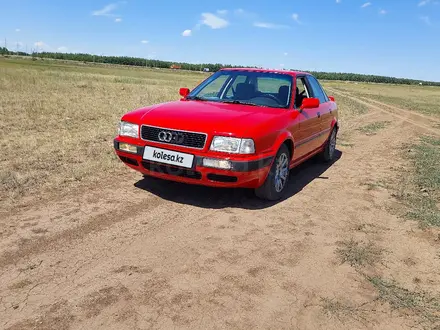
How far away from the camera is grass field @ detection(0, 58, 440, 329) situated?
8.53 feet

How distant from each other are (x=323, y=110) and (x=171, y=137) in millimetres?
3239

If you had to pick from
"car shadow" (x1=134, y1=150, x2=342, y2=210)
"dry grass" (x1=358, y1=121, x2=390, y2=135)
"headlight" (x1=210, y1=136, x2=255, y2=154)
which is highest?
"headlight" (x1=210, y1=136, x2=255, y2=154)

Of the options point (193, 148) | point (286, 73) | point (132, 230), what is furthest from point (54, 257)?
point (286, 73)

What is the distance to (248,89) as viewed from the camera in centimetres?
548

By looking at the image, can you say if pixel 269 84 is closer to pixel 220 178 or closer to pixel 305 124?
pixel 305 124

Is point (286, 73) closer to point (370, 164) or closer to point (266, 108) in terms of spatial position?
point (266, 108)

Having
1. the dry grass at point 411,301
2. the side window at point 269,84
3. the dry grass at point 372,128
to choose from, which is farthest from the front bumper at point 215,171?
the dry grass at point 372,128

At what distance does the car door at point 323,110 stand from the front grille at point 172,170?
2.86 m

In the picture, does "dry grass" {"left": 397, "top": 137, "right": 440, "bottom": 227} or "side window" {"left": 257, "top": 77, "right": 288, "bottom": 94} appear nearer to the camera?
"dry grass" {"left": 397, "top": 137, "right": 440, "bottom": 227}

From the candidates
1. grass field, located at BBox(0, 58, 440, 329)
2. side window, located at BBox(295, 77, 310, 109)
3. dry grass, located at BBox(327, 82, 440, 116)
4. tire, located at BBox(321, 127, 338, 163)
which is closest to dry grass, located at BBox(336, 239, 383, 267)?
grass field, located at BBox(0, 58, 440, 329)

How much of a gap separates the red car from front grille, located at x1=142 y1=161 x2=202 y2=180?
1 centimetres

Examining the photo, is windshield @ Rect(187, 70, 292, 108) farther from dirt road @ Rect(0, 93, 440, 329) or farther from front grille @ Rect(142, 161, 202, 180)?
front grille @ Rect(142, 161, 202, 180)

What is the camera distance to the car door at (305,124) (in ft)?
17.7

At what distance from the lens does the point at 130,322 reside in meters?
2.41
